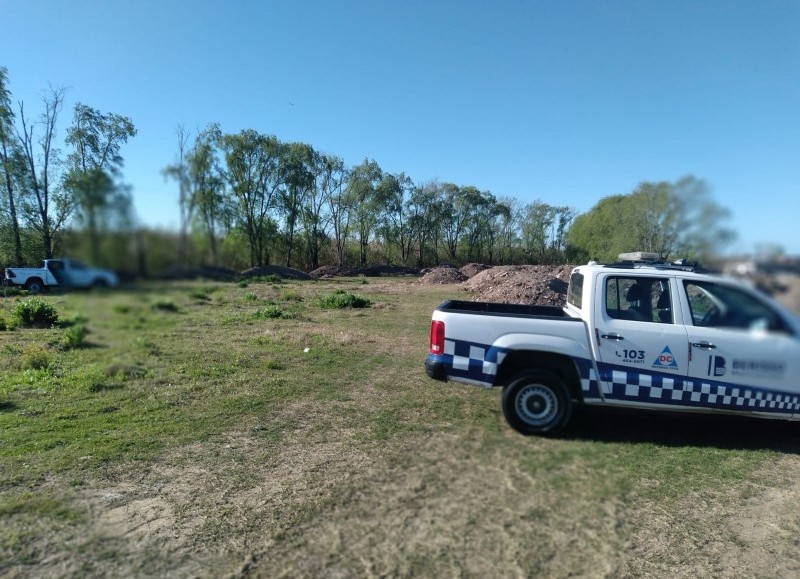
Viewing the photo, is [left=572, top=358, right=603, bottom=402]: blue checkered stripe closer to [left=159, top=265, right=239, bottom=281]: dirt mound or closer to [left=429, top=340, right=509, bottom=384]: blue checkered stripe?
[left=429, top=340, right=509, bottom=384]: blue checkered stripe

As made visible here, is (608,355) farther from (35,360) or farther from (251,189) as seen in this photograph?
(35,360)

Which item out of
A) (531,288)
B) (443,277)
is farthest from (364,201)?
(531,288)

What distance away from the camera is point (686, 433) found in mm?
4879

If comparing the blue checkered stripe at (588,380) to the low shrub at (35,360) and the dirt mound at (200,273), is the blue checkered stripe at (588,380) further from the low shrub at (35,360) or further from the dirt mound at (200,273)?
the low shrub at (35,360)

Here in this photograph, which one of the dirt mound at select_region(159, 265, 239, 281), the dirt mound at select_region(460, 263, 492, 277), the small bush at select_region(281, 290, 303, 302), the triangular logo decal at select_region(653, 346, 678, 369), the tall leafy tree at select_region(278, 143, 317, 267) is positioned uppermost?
the tall leafy tree at select_region(278, 143, 317, 267)

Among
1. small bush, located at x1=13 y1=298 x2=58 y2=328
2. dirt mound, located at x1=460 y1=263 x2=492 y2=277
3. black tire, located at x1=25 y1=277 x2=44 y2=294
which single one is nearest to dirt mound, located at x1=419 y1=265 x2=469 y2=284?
dirt mound, located at x1=460 y1=263 x2=492 y2=277

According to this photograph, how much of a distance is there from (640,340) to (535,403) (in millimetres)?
1181

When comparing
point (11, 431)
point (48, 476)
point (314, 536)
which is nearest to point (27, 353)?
point (11, 431)

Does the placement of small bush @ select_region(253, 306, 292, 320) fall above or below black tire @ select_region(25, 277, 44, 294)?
below

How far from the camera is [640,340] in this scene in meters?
4.26

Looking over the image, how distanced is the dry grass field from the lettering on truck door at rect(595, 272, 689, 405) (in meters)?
0.62

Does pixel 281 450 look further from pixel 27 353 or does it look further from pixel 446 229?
pixel 446 229

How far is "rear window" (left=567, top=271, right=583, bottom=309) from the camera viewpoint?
5.12m

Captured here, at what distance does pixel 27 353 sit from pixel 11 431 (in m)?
3.72
